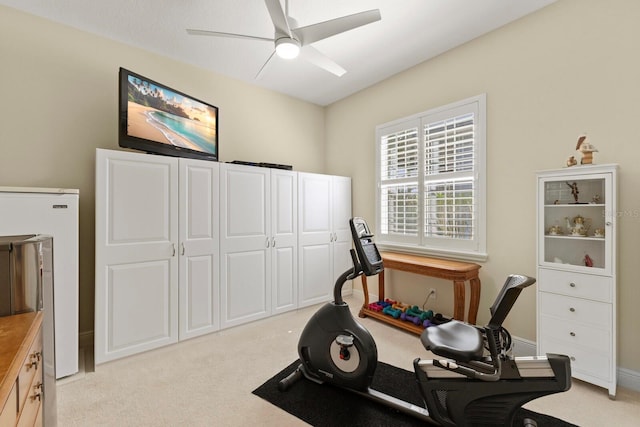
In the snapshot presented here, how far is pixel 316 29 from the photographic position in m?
2.04

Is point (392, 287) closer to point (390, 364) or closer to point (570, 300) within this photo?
point (390, 364)

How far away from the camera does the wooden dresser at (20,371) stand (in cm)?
76

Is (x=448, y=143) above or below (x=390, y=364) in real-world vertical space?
above

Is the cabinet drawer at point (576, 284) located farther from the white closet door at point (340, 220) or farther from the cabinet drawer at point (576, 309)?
the white closet door at point (340, 220)

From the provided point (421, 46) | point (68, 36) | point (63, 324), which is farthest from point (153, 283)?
point (421, 46)

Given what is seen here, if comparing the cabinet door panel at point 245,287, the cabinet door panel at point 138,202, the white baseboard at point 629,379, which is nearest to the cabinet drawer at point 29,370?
the cabinet door panel at point 138,202

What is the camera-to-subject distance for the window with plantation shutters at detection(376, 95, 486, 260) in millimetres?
2939

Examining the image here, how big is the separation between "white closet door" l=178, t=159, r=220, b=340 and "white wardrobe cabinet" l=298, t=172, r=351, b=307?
3.54 ft

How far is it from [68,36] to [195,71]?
1.12m

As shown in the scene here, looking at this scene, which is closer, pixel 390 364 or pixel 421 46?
pixel 390 364

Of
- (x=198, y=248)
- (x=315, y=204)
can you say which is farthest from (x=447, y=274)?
→ (x=198, y=248)

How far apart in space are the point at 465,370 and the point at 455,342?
6.2 inches

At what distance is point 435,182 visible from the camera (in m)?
3.30

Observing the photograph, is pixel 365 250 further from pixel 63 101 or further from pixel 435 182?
pixel 63 101
